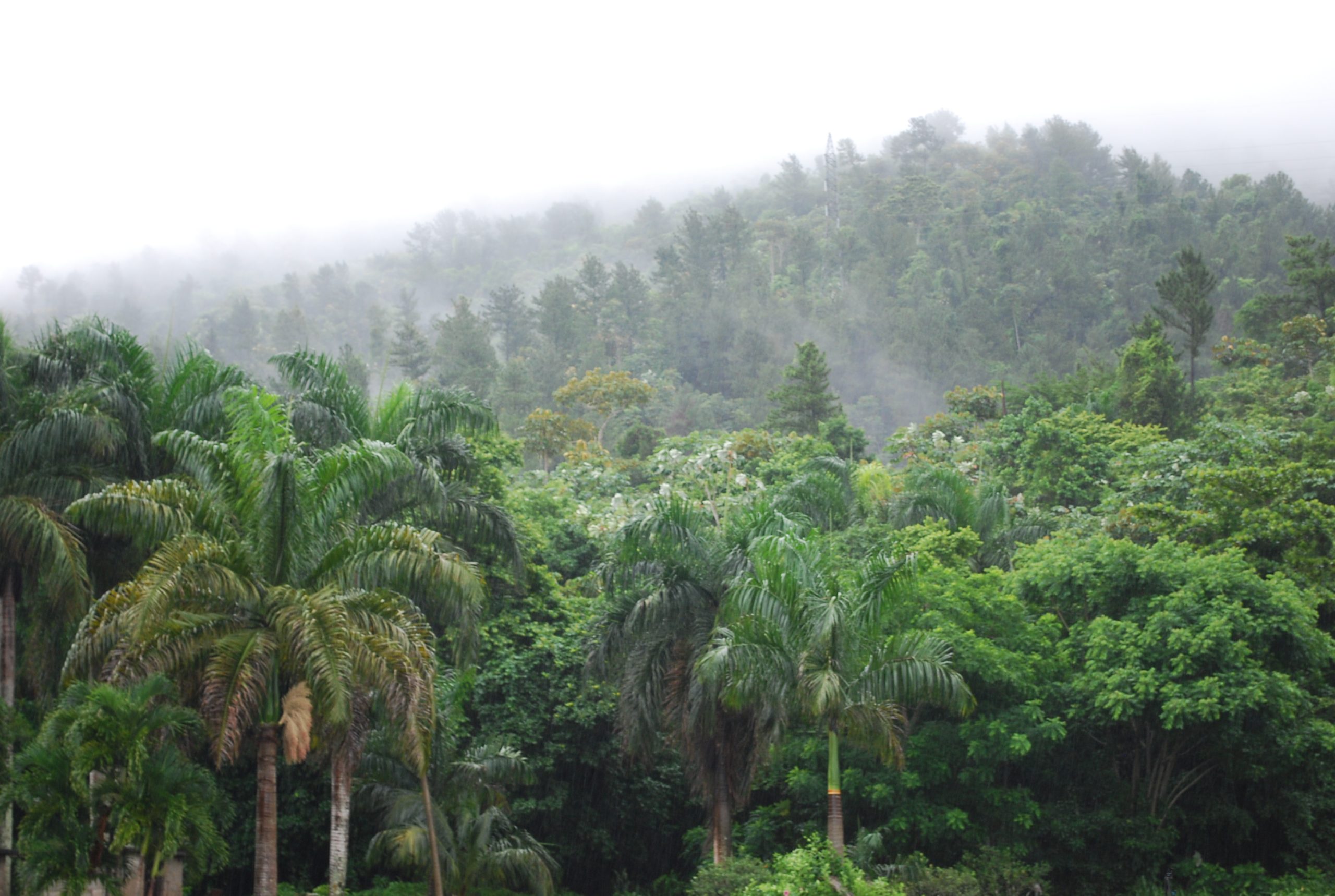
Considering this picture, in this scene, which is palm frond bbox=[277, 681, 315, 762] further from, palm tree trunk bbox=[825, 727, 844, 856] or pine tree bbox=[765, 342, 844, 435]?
→ pine tree bbox=[765, 342, 844, 435]

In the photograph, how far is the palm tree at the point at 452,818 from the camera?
15750 mm

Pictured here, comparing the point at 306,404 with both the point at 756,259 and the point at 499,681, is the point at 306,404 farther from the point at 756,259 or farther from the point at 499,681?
the point at 756,259

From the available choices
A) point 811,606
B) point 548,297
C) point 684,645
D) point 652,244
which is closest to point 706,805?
point 684,645

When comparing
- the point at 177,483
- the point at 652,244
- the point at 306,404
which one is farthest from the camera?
the point at 652,244

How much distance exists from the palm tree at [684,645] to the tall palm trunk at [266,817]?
5679 mm

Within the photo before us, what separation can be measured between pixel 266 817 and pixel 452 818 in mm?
5829

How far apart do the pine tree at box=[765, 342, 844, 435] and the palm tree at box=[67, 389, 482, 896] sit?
108 ft

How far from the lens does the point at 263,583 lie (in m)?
11.7

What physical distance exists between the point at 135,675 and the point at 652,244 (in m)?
115

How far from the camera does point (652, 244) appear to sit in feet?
406

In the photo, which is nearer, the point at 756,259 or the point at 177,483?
the point at 177,483

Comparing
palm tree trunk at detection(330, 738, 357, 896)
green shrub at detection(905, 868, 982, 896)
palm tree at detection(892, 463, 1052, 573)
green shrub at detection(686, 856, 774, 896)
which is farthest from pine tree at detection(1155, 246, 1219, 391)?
palm tree trunk at detection(330, 738, 357, 896)

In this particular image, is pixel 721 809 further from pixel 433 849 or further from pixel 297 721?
pixel 297 721

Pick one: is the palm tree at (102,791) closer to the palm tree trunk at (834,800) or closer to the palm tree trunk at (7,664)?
the palm tree trunk at (7,664)
